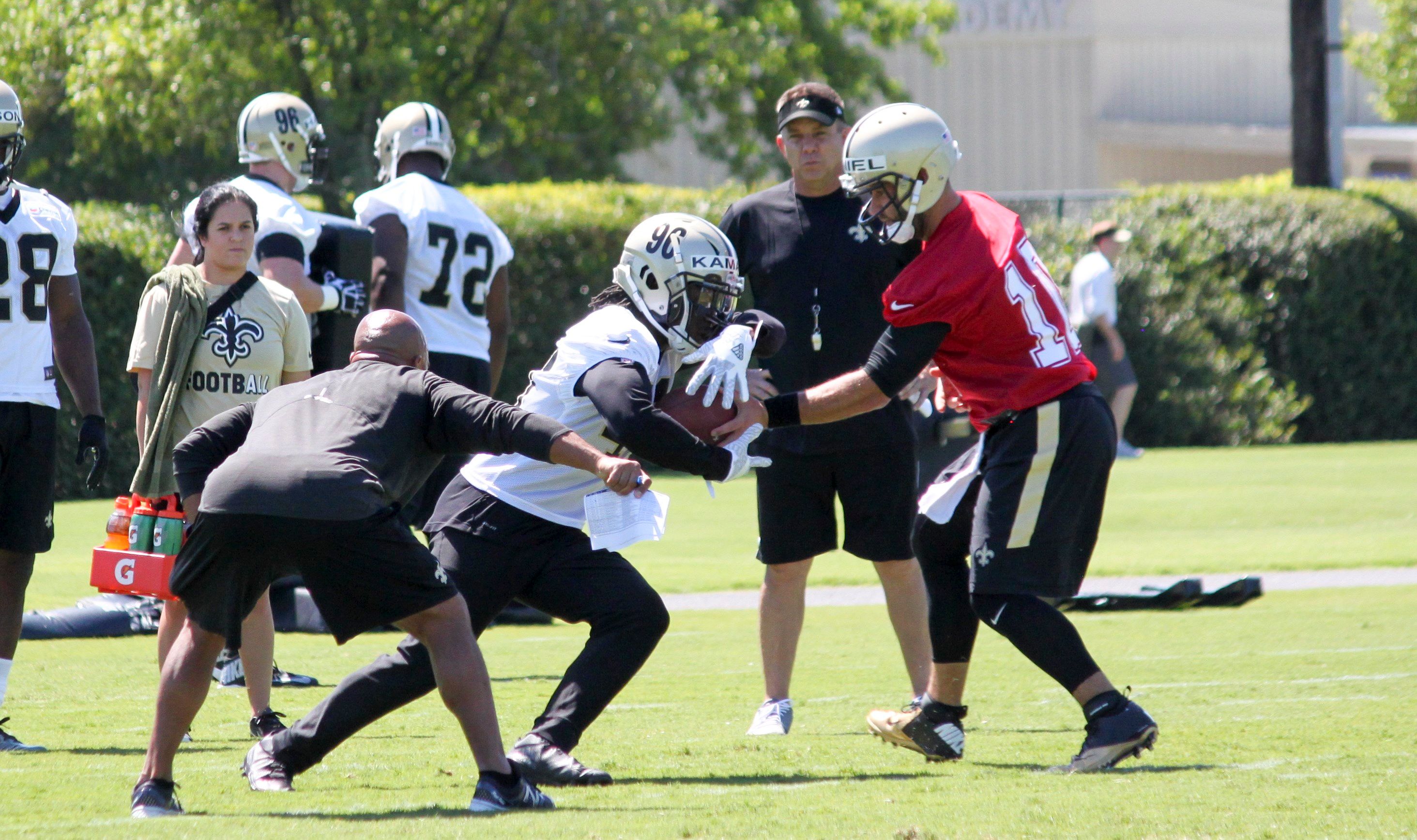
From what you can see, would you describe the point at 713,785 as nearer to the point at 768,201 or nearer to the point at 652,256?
the point at 652,256

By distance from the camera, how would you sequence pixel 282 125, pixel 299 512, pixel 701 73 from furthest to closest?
pixel 701 73, pixel 282 125, pixel 299 512

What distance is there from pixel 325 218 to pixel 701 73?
65.8ft

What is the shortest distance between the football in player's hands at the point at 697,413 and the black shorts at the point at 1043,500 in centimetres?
84

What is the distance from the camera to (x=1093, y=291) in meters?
15.8

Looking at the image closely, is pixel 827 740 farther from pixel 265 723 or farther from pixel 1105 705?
pixel 265 723

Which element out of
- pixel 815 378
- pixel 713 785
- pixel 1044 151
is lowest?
pixel 1044 151

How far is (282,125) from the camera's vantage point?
659cm

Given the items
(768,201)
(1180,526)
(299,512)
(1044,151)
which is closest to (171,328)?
(299,512)

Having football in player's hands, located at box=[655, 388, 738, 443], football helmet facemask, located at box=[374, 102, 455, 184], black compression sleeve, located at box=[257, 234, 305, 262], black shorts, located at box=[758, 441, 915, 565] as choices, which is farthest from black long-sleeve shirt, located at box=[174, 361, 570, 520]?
football helmet facemask, located at box=[374, 102, 455, 184]

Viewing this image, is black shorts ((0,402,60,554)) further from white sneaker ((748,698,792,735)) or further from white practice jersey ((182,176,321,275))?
white sneaker ((748,698,792,735))

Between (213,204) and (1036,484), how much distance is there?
2816 mm

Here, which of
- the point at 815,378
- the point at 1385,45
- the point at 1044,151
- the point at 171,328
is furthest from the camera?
the point at 1044,151

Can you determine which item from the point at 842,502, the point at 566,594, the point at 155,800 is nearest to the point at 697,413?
the point at 566,594

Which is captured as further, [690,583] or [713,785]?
[690,583]
